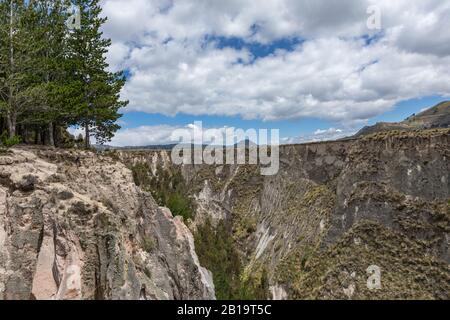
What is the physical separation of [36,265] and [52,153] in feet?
30.0

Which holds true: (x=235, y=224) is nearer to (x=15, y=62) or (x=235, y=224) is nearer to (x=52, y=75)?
(x=52, y=75)

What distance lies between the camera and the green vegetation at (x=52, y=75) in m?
24.9

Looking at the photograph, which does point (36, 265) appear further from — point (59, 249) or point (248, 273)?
point (248, 273)

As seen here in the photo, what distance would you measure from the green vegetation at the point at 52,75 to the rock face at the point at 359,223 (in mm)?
36970

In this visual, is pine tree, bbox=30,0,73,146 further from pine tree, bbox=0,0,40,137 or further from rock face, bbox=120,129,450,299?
rock face, bbox=120,129,450,299

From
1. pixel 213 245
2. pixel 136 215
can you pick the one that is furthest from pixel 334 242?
pixel 136 215

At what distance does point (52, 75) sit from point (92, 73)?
10.4 feet

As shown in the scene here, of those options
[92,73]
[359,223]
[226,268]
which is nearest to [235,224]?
[226,268]

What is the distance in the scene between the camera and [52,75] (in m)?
29.2

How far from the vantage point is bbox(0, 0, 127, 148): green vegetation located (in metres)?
24.9

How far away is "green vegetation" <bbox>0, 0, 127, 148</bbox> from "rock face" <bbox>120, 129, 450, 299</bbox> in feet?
121

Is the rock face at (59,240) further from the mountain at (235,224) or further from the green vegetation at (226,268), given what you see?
the green vegetation at (226,268)

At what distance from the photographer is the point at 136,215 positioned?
28.4 meters

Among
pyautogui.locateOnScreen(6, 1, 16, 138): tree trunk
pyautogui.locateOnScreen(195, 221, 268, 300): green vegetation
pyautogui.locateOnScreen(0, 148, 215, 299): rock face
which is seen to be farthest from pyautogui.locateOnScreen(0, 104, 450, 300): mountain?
pyautogui.locateOnScreen(6, 1, 16, 138): tree trunk
